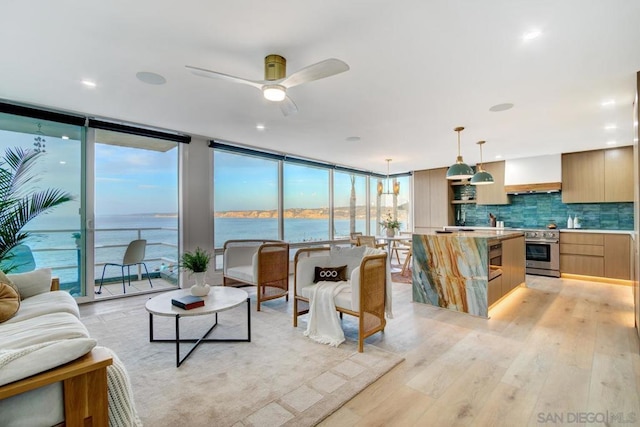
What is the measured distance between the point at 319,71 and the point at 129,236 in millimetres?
4471

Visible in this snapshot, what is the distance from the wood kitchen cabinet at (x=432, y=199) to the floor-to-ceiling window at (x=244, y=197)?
4.10 meters

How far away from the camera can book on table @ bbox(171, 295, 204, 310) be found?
2.53 m

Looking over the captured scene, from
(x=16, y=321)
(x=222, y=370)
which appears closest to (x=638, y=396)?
(x=222, y=370)

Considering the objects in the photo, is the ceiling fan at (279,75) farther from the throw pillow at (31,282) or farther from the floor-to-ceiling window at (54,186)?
the floor-to-ceiling window at (54,186)

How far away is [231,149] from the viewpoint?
537cm

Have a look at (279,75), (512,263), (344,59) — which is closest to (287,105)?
(279,75)

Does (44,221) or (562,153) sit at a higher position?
(562,153)

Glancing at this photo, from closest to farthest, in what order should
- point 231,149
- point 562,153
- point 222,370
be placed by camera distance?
point 222,370, point 231,149, point 562,153

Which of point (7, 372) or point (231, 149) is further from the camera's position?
point (231, 149)

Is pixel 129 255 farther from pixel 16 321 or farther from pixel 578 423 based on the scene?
pixel 578 423

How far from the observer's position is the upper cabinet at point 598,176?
536cm

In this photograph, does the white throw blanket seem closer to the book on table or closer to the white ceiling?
the book on table

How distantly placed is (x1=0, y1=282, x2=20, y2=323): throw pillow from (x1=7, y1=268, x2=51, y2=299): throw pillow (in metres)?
0.40

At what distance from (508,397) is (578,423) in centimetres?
35
